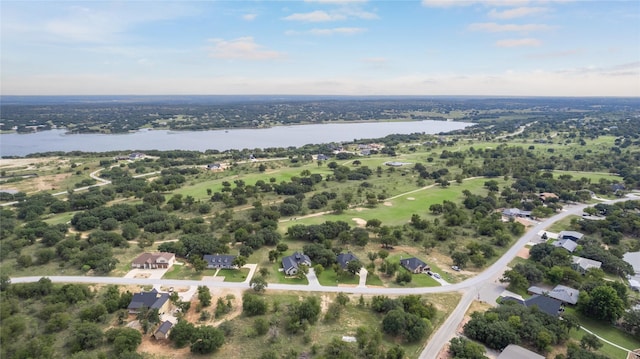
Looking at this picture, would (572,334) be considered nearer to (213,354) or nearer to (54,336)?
(213,354)

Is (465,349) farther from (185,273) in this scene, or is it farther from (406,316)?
(185,273)

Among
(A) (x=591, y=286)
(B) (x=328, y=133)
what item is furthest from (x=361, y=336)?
(B) (x=328, y=133)

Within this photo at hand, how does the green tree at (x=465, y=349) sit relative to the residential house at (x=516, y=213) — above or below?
below

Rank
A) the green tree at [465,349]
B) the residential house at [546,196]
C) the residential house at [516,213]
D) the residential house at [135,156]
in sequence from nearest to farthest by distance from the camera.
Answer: the green tree at [465,349]
the residential house at [516,213]
the residential house at [546,196]
the residential house at [135,156]

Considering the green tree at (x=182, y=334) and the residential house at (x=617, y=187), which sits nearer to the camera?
the green tree at (x=182, y=334)

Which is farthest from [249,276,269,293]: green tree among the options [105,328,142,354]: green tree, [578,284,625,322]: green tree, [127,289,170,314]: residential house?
[578,284,625,322]: green tree

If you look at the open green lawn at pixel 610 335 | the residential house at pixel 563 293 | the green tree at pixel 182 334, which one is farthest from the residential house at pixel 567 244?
the green tree at pixel 182 334

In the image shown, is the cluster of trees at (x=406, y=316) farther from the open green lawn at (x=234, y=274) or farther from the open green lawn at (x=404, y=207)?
the open green lawn at (x=404, y=207)

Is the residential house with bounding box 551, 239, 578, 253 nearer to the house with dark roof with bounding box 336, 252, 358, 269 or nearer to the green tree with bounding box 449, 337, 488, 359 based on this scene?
the green tree with bounding box 449, 337, 488, 359
